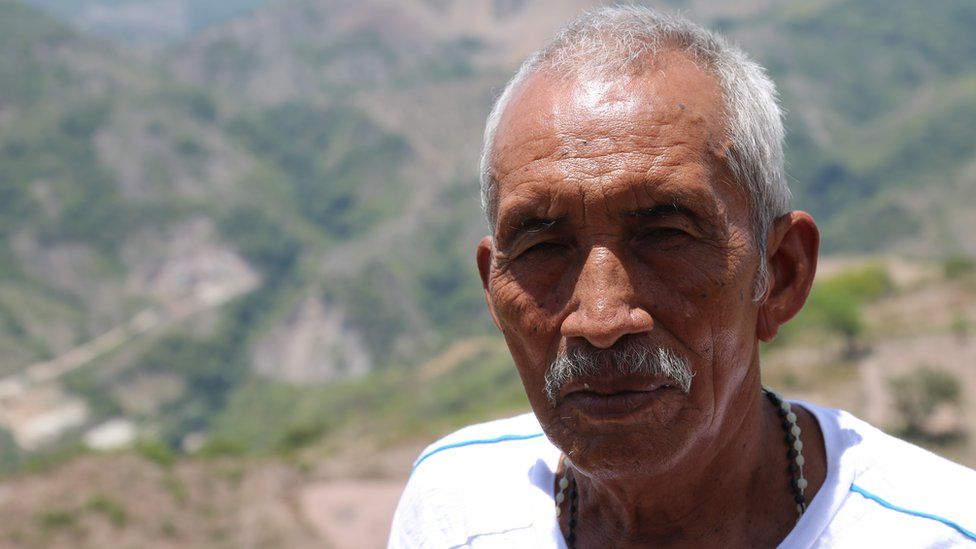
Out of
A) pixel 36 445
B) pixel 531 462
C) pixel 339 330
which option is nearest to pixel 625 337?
pixel 531 462

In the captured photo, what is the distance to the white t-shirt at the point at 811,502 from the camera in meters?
1.68

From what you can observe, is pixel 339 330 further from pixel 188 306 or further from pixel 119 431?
pixel 119 431

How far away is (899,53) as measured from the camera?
142m

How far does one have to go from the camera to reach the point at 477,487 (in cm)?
213

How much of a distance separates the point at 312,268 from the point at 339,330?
15107mm

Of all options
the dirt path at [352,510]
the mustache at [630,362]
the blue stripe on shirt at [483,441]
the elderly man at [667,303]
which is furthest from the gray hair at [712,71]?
the dirt path at [352,510]

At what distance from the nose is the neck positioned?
0.34m

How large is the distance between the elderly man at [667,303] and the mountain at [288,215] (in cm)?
4870

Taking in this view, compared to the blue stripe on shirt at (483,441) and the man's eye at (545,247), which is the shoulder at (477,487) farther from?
the man's eye at (545,247)

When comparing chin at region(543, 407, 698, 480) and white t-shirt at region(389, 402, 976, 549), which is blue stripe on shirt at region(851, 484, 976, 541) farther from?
chin at region(543, 407, 698, 480)

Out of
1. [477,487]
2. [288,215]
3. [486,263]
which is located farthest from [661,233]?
[288,215]

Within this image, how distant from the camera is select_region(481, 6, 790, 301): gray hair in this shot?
1.77 m

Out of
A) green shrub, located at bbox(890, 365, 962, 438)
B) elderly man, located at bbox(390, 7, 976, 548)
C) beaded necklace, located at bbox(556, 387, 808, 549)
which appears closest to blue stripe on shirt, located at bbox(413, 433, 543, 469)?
beaded necklace, located at bbox(556, 387, 808, 549)

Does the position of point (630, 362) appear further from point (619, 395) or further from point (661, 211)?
point (661, 211)
